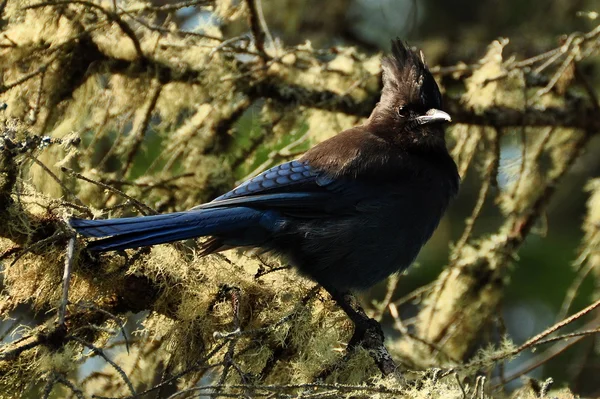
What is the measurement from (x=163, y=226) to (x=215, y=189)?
4.01ft

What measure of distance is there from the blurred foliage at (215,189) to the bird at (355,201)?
6.6 inches

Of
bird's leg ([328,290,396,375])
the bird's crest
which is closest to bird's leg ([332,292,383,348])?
→ bird's leg ([328,290,396,375])

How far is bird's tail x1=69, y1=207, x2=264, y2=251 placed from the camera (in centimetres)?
335

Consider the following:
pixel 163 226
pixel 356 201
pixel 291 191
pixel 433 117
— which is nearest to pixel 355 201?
pixel 356 201

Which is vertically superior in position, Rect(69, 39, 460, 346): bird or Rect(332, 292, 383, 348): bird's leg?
Rect(69, 39, 460, 346): bird

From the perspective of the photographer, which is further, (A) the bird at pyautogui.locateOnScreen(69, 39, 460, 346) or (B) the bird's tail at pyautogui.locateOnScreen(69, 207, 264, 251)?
(A) the bird at pyautogui.locateOnScreen(69, 39, 460, 346)

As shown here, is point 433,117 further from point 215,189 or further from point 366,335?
point 366,335

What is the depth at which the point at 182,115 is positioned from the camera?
5.44 metres

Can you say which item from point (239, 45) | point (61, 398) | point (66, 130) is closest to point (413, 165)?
point (239, 45)

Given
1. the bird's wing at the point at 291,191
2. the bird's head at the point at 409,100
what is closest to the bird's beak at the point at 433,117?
the bird's head at the point at 409,100

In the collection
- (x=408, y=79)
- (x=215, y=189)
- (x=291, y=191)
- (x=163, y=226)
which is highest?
(x=408, y=79)

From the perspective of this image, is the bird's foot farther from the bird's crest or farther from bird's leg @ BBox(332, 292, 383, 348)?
the bird's crest

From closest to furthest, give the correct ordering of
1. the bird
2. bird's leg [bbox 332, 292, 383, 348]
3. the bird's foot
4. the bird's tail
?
the bird's tail < the bird's foot < bird's leg [bbox 332, 292, 383, 348] < the bird

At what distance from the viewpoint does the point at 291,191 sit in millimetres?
4457
